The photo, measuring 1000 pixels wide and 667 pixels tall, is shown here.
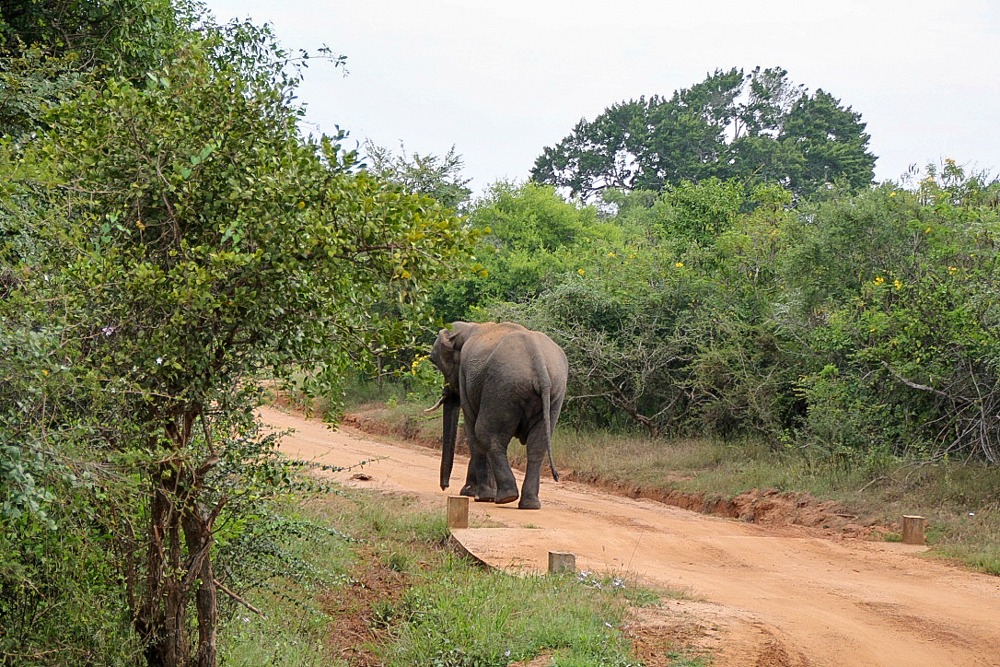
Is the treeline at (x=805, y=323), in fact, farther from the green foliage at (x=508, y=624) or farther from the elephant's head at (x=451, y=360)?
the green foliage at (x=508, y=624)

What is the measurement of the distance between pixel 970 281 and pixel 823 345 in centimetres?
265

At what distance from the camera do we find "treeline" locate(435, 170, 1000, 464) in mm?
14109

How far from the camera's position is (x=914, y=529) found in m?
12.3

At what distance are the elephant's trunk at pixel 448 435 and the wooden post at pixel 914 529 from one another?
570 cm

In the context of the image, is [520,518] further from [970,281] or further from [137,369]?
[137,369]

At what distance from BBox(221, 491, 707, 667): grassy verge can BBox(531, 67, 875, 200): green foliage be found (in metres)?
46.4

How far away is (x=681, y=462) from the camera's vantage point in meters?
17.8

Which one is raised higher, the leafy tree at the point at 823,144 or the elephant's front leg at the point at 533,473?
the leafy tree at the point at 823,144

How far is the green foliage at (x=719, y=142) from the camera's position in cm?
5728

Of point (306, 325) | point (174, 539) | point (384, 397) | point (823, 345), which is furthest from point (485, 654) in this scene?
point (384, 397)

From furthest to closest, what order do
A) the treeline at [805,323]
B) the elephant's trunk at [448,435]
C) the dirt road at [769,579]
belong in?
the elephant's trunk at [448,435] < the treeline at [805,323] < the dirt road at [769,579]

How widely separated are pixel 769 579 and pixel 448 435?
6.19m

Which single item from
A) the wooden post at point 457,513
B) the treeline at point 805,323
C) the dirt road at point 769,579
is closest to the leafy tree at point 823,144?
the treeline at point 805,323

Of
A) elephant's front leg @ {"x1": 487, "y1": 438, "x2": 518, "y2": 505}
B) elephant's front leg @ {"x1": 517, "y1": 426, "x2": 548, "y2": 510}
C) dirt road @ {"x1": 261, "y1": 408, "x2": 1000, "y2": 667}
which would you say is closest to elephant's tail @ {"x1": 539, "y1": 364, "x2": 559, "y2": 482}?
elephant's front leg @ {"x1": 517, "y1": 426, "x2": 548, "y2": 510}
